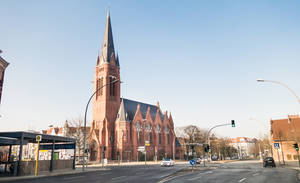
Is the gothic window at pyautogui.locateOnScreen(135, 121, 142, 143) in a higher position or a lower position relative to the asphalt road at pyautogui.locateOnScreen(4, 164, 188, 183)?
higher

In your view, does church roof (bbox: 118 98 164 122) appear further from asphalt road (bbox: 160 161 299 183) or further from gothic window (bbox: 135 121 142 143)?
asphalt road (bbox: 160 161 299 183)

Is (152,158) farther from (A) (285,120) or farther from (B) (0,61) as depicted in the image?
(B) (0,61)

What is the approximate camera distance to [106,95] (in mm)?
68125

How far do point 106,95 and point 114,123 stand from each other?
28.5 feet

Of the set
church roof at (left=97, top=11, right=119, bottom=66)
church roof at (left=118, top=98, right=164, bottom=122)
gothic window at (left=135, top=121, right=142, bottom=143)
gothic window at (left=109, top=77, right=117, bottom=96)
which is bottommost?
gothic window at (left=135, top=121, right=142, bottom=143)

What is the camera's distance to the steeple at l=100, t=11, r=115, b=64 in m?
71.0

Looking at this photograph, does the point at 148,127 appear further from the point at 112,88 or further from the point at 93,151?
the point at 93,151

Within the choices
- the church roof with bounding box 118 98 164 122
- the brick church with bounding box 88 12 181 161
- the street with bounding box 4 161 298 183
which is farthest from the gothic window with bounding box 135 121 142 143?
the street with bounding box 4 161 298 183

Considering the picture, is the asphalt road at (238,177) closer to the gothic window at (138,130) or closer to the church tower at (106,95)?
the church tower at (106,95)

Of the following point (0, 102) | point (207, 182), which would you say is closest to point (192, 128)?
point (0, 102)

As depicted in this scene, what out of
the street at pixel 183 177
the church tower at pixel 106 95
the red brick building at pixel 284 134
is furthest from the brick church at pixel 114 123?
the street at pixel 183 177

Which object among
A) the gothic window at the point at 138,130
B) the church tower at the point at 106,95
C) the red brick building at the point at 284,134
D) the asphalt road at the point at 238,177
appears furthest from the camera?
the gothic window at the point at 138,130

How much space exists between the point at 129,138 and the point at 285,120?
1685 inches

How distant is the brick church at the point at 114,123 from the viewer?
6350cm
